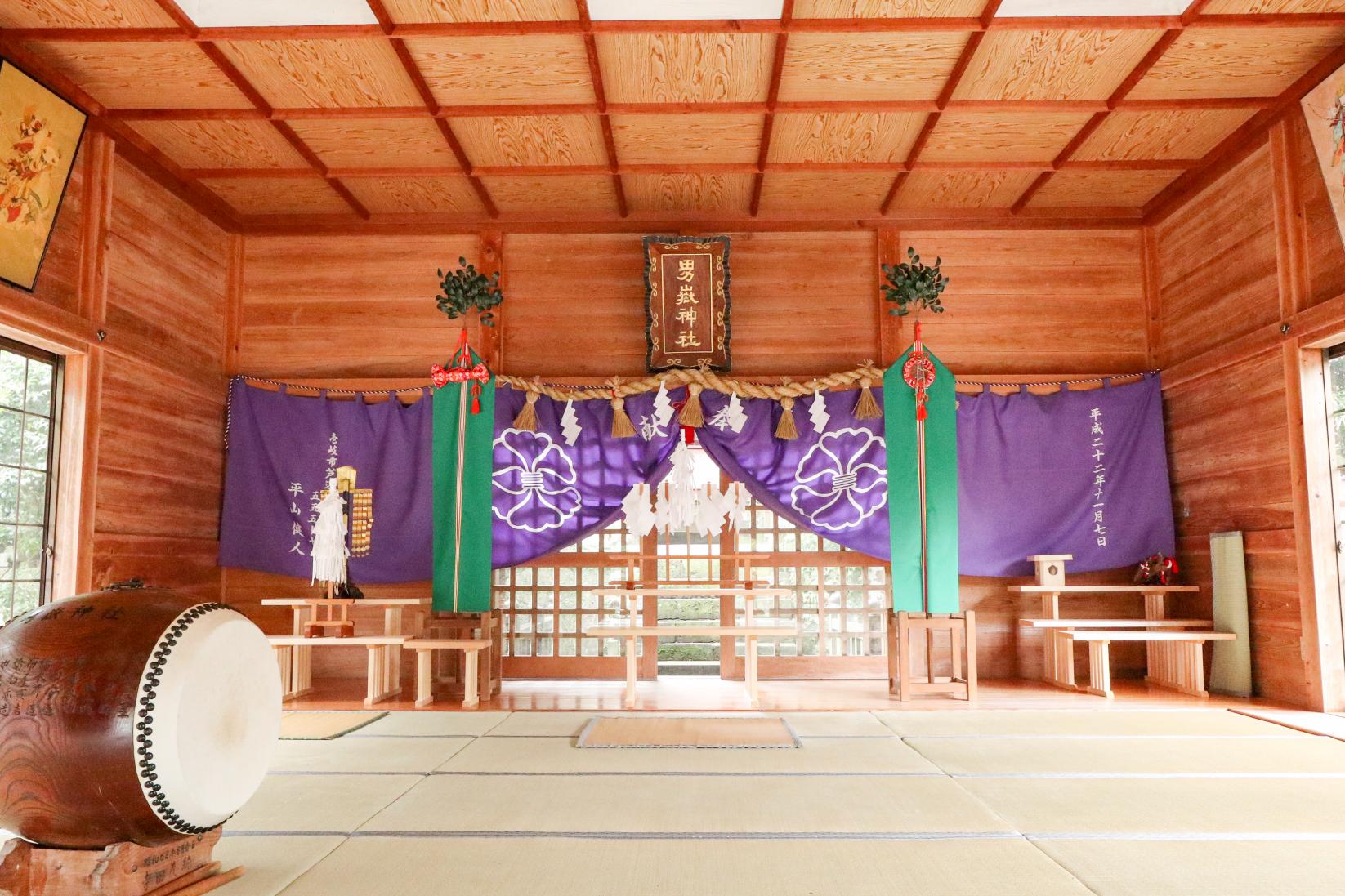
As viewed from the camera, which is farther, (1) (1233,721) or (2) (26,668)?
(1) (1233,721)

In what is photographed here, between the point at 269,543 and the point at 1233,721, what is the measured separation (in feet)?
19.2

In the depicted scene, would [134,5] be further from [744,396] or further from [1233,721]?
[1233,721]

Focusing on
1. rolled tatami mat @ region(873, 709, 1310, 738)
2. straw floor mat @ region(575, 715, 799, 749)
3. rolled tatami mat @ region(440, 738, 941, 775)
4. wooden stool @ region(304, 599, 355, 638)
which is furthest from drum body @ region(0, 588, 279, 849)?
wooden stool @ region(304, 599, 355, 638)

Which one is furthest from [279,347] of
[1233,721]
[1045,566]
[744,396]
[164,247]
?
[1233,721]

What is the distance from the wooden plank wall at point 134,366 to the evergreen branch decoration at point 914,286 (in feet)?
15.5

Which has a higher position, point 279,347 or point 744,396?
point 279,347

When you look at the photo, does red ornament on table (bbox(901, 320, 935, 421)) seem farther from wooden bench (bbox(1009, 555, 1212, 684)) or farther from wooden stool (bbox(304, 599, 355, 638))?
wooden stool (bbox(304, 599, 355, 638))

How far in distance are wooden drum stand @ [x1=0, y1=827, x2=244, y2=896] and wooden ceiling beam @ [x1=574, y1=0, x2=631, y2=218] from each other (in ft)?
12.1

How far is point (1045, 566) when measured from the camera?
6.03 metres

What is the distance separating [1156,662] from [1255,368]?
6.69 ft

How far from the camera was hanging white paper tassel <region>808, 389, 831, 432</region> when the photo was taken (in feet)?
20.9

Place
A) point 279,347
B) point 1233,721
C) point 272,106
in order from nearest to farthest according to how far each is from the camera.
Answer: point 1233,721 → point 272,106 → point 279,347

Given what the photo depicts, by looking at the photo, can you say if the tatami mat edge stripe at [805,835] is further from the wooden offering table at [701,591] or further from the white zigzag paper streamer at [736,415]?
the white zigzag paper streamer at [736,415]

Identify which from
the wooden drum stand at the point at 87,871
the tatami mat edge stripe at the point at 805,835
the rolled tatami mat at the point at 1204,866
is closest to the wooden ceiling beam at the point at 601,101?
the tatami mat edge stripe at the point at 805,835
